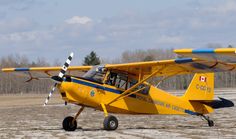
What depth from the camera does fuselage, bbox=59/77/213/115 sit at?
53.6 feet

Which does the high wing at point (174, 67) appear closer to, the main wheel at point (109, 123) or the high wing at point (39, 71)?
the main wheel at point (109, 123)

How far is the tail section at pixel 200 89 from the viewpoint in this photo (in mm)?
19688

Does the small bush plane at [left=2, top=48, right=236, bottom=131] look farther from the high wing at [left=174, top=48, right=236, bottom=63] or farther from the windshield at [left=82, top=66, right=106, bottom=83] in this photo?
the high wing at [left=174, top=48, right=236, bottom=63]

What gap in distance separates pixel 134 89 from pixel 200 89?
312 cm

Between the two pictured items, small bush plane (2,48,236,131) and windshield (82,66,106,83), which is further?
windshield (82,66,106,83)

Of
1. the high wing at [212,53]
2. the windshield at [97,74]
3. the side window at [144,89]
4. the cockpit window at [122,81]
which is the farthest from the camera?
the side window at [144,89]

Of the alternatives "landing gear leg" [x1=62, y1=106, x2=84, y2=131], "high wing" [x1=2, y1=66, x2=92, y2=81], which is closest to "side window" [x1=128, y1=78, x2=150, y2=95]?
"landing gear leg" [x1=62, y1=106, x2=84, y2=131]

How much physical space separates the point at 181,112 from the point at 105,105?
3.52m

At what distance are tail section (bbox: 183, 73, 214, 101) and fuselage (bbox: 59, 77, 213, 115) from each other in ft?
0.85

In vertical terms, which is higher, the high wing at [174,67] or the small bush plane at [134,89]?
the high wing at [174,67]

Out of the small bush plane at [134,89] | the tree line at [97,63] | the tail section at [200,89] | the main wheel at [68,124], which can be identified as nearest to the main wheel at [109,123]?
the small bush plane at [134,89]

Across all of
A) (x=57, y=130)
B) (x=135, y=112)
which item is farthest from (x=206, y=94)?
(x=57, y=130)

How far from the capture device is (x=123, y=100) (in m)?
17.7

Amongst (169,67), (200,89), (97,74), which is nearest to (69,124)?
(97,74)
